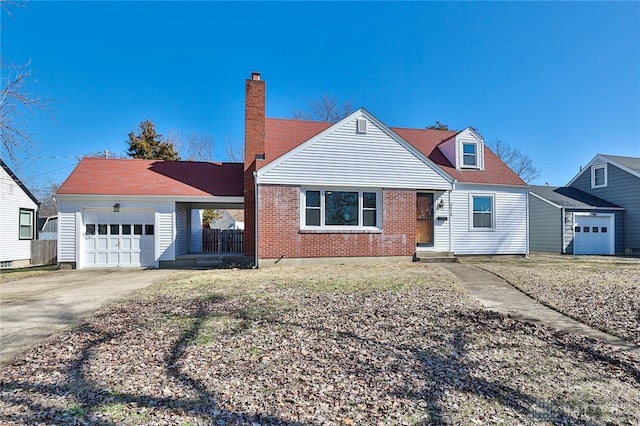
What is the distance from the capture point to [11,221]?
18.0m

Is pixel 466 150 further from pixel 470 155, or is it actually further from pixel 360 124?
pixel 360 124

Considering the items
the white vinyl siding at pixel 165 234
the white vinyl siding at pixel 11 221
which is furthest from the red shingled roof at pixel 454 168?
the white vinyl siding at pixel 11 221

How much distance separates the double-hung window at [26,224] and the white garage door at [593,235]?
29224 mm

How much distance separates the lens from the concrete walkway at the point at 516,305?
5586mm

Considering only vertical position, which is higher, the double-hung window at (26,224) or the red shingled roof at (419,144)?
the red shingled roof at (419,144)

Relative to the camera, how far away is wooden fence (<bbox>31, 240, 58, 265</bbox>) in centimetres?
1916

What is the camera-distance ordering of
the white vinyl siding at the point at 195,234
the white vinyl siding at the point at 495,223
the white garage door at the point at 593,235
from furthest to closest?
1. the white garage door at the point at 593,235
2. the white vinyl siding at the point at 195,234
3. the white vinyl siding at the point at 495,223

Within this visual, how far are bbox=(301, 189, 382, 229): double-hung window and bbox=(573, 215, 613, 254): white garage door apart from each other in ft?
44.9

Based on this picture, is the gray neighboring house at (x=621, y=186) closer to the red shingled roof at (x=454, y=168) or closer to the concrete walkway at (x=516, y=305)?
the red shingled roof at (x=454, y=168)

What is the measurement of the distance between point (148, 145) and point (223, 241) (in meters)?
11.5

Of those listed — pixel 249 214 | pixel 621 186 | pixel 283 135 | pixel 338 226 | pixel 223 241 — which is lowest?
pixel 223 241

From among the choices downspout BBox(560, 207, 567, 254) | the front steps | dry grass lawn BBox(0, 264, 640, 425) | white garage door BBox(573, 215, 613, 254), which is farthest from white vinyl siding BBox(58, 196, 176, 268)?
white garage door BBox(573, 215, 613, 254)

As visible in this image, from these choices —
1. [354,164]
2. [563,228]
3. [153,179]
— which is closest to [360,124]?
[354,164]

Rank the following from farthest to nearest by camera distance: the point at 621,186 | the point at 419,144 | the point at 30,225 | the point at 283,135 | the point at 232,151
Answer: the point at 232,151, the point at 621,186, the point at 30,225, the point at 419,144, the point at 283,135
